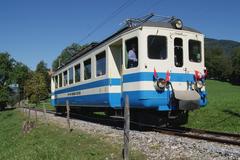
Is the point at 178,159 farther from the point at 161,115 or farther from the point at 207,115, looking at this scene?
the point at 207,115

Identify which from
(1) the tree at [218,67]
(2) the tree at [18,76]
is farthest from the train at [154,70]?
(1) the tree at [218,67]

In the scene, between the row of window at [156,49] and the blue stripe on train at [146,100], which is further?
the row of window at [156,49]

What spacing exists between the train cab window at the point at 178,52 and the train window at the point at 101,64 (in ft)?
9.29

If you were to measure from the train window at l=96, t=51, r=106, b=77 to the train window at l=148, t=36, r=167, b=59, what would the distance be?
8.33 feet

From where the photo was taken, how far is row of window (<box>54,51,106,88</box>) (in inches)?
547

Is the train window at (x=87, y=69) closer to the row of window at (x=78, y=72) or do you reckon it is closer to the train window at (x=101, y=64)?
the row of window at (x=78, y=72)

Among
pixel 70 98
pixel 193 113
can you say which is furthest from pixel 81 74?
pixel 193 113

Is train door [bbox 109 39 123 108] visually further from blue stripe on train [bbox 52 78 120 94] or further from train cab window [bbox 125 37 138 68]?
train cab window [bbox 125 37 138 68]

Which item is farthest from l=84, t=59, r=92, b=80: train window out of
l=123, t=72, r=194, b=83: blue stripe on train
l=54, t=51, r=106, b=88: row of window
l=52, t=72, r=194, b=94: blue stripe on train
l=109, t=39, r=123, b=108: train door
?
l=123, t=72, r=194, b=83: blue stripe on train

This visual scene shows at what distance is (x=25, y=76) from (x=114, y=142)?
3194 inches

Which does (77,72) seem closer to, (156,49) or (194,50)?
(156,49)

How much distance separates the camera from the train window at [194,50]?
40.7ft

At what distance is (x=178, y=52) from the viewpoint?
12148mm

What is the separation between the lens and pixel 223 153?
24.7ft
